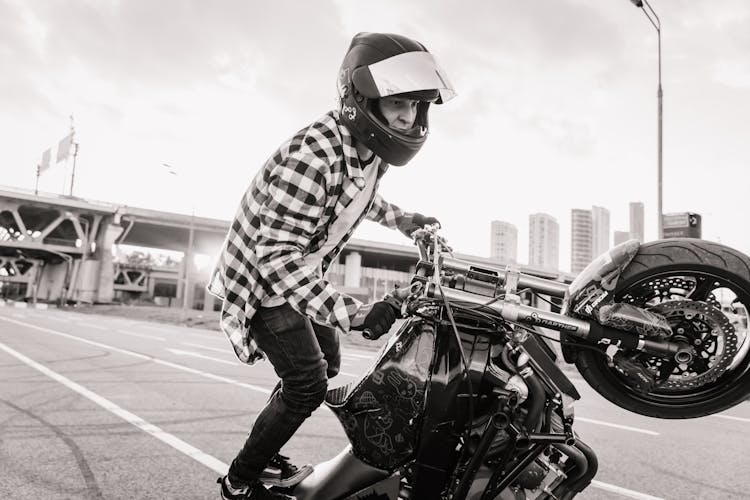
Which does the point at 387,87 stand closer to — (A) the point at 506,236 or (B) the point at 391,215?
(B) the point at 391,215

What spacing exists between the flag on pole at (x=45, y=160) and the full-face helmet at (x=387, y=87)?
77735 mm

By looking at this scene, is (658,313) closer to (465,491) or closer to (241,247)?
(465,491)

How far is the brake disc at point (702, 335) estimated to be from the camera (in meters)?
2.11

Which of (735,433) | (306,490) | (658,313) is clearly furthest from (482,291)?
(735,433)

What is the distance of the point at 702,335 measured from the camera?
2.13m

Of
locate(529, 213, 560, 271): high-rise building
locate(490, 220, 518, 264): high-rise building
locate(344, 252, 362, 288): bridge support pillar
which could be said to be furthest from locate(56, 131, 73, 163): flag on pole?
locate(490, 220, 518, 264): high-rise building

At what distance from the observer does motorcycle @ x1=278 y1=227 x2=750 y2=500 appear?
2025 millimetres

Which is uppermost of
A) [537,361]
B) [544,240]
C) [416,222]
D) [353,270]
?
[544,240]

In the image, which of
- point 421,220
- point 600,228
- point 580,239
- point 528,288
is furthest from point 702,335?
point 580,239

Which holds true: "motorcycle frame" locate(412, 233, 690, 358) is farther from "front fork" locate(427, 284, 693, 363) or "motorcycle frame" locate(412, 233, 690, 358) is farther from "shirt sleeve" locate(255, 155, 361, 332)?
"shirt sleeve" locate(255, 155, 361, 332)

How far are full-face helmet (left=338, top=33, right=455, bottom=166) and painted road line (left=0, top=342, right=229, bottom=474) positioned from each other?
2680 mm

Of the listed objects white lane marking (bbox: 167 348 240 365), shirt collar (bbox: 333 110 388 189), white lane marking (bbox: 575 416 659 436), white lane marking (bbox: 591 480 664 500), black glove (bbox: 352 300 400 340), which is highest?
shirt collar (bbox: 333 110 388 189)

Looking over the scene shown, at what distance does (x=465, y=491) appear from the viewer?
80.0 inches

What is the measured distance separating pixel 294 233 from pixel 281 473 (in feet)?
4.16
